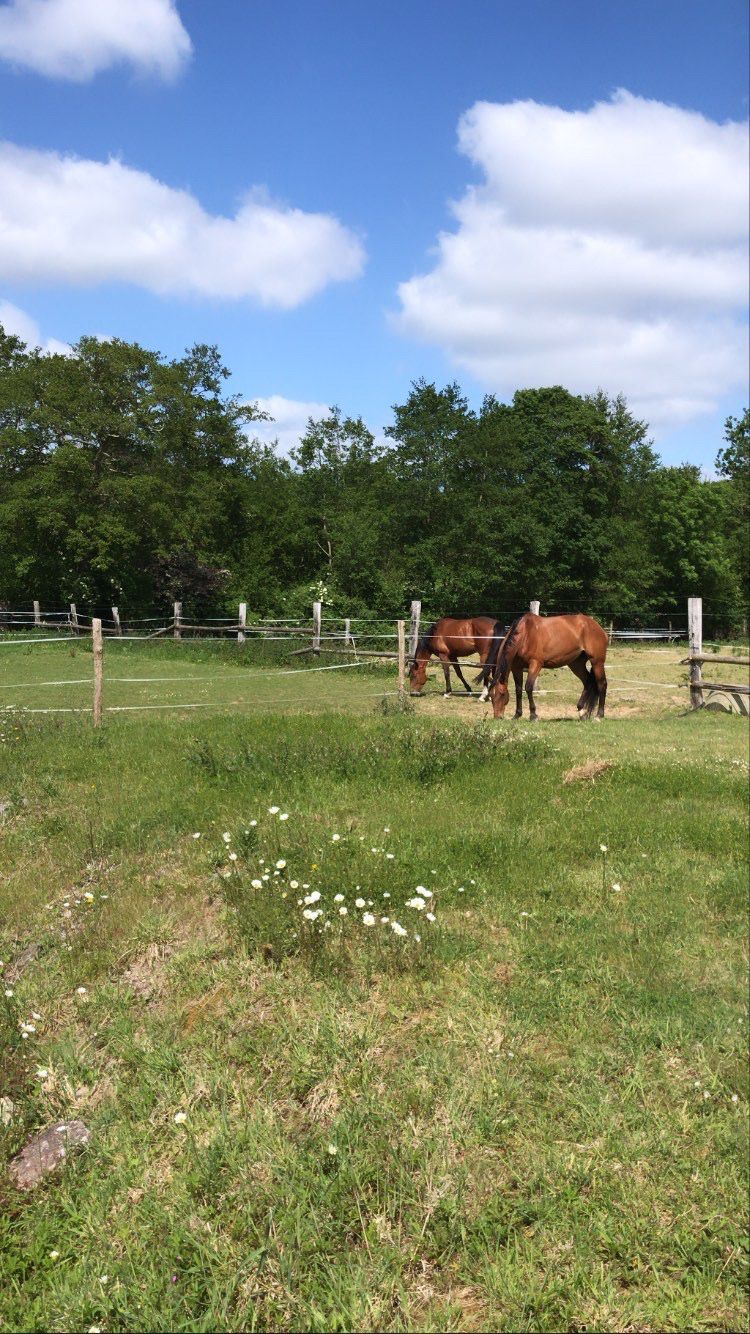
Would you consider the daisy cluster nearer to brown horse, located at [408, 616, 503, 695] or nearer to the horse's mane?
the horse's mane

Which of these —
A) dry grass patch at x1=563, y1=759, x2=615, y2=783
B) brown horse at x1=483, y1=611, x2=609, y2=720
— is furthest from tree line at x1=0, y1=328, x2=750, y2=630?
dry grass patch at x1=563, y1=759, x2=615, y2=783

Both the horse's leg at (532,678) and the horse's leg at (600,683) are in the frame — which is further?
the horse's leg at (600,683)

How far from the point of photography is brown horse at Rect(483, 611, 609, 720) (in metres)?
14.4

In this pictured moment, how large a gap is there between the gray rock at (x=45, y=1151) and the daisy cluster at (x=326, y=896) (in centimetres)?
158

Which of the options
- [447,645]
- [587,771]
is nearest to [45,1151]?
[587,771]

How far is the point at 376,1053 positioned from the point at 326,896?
1.30m

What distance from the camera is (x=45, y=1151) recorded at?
11.9 ft

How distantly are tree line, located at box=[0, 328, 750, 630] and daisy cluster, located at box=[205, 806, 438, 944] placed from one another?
99.5ft

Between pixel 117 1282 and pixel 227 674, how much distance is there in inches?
708

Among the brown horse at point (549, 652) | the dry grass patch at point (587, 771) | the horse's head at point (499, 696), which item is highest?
the brown horse at point (549, 652)

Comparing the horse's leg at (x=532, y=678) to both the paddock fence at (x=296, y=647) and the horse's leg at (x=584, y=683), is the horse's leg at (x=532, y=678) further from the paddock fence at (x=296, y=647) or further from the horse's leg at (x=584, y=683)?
the paddock fence at (x=296, y=647)

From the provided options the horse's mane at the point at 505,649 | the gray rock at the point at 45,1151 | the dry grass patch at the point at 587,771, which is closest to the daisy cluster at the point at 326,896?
the gray rock at the point at 45,1151

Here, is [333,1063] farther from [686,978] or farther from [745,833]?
[745,833]

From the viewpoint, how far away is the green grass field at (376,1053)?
2957 millimetres
